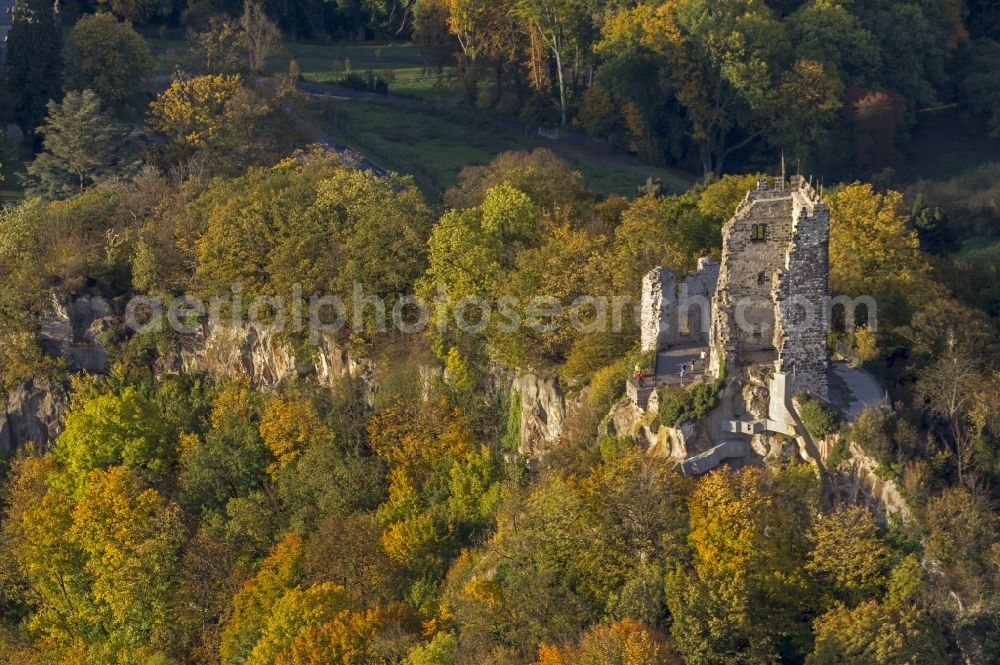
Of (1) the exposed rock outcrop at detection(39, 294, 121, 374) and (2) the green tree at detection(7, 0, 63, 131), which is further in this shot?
(2) the green tree at detection(7, 0, 63, 131)

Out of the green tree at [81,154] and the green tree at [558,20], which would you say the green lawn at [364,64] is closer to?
the green tree at [558,20]

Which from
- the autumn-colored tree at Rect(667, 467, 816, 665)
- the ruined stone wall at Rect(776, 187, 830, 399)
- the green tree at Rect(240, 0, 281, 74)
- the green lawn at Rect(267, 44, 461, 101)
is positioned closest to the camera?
the autumn-colored tree at Rect(667, 467, 816, 665)

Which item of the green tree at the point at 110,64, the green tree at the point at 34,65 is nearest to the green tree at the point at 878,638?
the green tree at the point at 110,64

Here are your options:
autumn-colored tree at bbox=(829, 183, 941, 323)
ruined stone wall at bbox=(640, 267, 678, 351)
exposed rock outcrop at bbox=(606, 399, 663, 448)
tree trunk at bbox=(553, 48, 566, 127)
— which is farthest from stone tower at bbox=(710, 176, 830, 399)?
tree trunk at bbox=(553, 48, 566, 127)

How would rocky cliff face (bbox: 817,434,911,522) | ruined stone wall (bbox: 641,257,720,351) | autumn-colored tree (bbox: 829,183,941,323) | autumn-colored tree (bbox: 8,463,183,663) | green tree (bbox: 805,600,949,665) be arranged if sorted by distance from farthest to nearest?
autumn-colored tree (bbox: 8,463,183,663)
autumn-colored tree (bbox: 829,183,941,323)
ruined stone wall (bbox: 641,257,720,351)
rocky cliff face (bbox: 817,434,911,522)
green tree (bbox: 805,600,949,665)

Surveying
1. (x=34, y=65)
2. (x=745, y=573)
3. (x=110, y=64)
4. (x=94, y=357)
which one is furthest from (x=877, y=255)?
(x=34, y=65)

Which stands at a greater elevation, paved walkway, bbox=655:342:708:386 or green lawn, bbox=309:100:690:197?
green lawn, bbox=309:100:690:197

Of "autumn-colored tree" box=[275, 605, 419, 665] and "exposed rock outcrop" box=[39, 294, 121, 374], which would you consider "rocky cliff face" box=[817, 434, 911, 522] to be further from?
"exposed rock outcrop" box=[39, 294, 121, 374]
